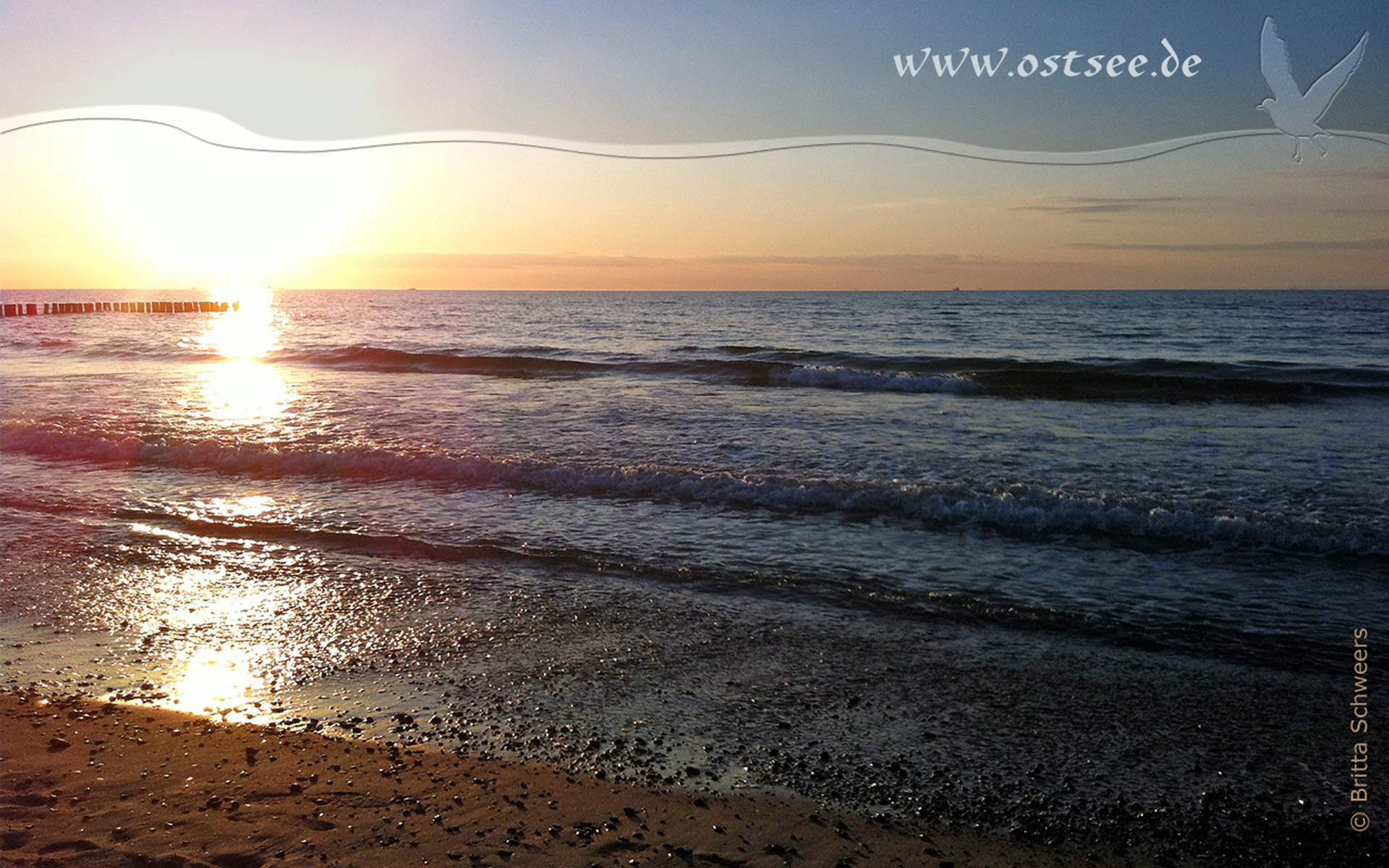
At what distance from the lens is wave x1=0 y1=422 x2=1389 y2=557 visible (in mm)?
8664

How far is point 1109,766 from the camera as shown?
432cm

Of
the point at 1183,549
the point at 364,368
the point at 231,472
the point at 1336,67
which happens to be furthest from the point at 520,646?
the point at 364,368

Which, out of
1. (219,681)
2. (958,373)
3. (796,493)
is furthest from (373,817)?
(958,373)

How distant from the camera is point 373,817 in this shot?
3746 millimetres

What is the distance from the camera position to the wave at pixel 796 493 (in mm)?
8664

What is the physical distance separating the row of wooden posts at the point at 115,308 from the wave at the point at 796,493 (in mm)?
73791

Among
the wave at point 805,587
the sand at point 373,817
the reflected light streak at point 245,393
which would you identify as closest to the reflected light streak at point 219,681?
the sand at point 373,817

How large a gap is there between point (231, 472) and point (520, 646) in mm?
8269

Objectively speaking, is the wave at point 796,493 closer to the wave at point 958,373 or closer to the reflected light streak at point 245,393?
the reflected light streak at point 245,393

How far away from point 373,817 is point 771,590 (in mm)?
3984

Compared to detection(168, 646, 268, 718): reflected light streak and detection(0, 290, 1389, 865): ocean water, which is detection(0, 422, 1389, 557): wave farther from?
detection(168, 646, 268, 718): reflected light streak

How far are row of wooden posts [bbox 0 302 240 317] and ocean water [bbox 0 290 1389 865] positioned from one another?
69274 millimetres

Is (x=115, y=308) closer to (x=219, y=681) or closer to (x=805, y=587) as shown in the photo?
(x=219, y=681)

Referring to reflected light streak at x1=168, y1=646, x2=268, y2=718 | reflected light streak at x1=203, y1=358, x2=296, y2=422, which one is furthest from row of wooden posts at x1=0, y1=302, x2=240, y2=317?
reflected light streak at x1=168, y1=646, x2=268, y2=718
